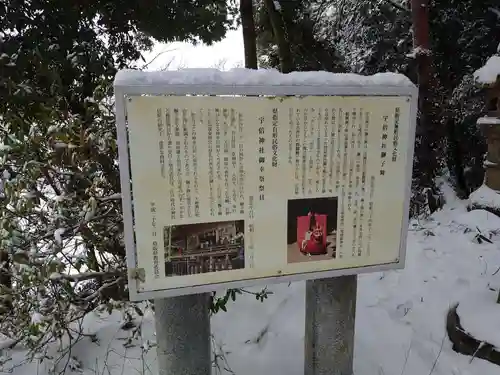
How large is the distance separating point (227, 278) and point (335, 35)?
24.8 ft

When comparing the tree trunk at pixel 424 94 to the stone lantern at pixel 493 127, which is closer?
the stone lantern at pixel 493 127

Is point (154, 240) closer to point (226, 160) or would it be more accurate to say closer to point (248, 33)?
point (226, 160)

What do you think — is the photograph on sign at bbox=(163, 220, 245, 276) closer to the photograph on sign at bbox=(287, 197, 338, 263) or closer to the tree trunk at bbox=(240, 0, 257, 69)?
the photograph on sign at bbox=(287, 197, 338, 263)

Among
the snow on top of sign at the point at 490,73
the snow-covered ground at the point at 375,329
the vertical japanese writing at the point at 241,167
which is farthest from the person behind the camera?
the snow on top of sign at the point at 490,73

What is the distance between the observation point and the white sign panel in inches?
64.6

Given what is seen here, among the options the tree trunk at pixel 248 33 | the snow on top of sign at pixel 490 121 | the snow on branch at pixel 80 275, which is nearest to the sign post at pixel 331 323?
the snow on branch at pixel 80 275

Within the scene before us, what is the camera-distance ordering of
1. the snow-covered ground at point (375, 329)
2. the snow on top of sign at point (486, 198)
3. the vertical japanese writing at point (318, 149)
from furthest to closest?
the snow on top of sign at point (486, 198) < the snow-covered ground at point (375, 329) < the vertical japanese writing at point (318, 149)

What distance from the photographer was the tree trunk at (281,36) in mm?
7961

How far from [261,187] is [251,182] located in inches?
2.0

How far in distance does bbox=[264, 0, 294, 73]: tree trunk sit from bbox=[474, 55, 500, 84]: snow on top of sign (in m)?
4.14

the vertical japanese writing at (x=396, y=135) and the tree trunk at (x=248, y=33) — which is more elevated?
the tree trunk at (x=248, y=33)

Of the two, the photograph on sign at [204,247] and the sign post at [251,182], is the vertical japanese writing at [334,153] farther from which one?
the photograph on sign at [204,247]

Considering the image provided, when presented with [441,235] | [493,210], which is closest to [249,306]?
[441,235]

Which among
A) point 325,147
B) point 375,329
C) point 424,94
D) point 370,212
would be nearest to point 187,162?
point 325,147
